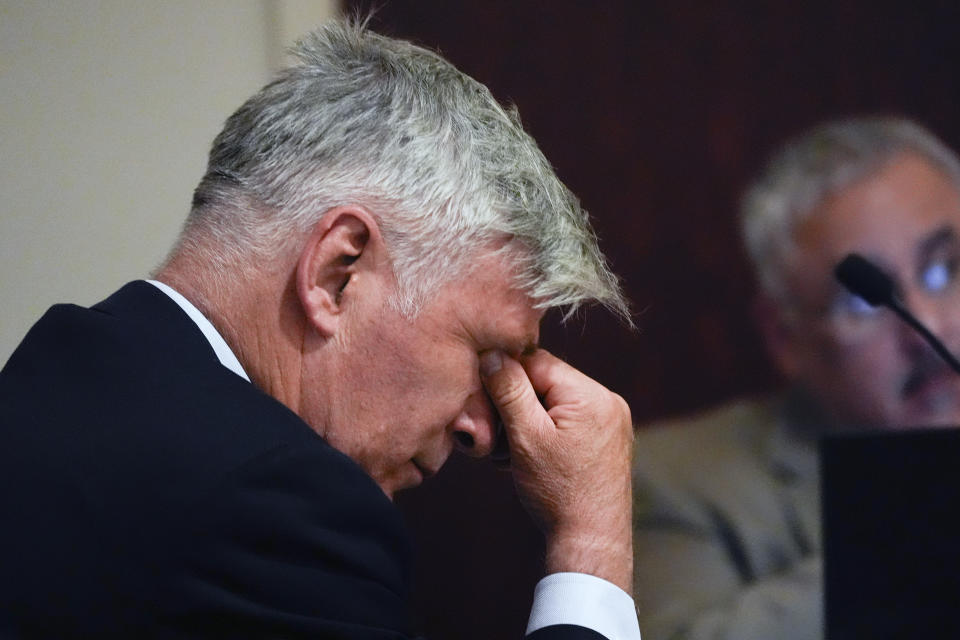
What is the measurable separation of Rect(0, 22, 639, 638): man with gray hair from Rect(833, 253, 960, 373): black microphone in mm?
513

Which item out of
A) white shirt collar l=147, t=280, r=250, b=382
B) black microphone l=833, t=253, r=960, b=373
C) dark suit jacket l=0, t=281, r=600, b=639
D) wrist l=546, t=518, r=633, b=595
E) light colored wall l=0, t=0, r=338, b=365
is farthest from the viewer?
light colored wall l=0, t=0, r=338, b=365

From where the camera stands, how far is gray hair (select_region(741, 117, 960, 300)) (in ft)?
5.16

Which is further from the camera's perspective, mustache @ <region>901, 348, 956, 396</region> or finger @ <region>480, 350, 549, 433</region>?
mustache @ <region>901, 348, 956, 396</region>

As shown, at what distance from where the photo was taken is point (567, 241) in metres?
1.06

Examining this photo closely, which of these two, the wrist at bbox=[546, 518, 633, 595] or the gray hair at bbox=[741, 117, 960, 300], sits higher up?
the gray hair at bbox=[741, 117, 960, 300]

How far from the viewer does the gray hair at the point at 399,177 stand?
98 centimetres

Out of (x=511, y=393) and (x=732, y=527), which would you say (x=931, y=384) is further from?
(x=511, y=393)

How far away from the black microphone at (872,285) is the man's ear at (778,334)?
10 centimetres

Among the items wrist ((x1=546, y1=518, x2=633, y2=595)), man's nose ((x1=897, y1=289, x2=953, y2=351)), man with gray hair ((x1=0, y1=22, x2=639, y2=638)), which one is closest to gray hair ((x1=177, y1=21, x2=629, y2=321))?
man with gray hair ((x1=0, y1=22, x2=639, y2=638))

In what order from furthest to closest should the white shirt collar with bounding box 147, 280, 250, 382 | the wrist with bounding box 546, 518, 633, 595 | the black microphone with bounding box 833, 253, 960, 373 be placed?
the black microphone with bounding box 833, 253, 960, 373 < the wrist with bounding box 546, 518, 633, 595 < the white shirt collar with bounding box 147, 280, 250, 382

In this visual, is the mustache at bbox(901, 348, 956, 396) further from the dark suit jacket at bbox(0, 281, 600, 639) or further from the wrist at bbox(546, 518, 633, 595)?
the dark suit jacket at bbox(0, 281, 600, 639)

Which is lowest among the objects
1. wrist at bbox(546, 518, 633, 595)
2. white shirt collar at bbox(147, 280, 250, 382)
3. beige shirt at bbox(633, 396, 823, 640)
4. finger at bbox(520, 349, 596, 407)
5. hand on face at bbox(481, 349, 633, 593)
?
beige shirt at bbox(633, 396, 823, 640)

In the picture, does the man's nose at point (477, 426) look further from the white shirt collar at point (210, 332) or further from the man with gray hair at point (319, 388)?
the white shirt collar at point (210, 332)

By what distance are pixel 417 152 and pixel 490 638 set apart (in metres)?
0.88
